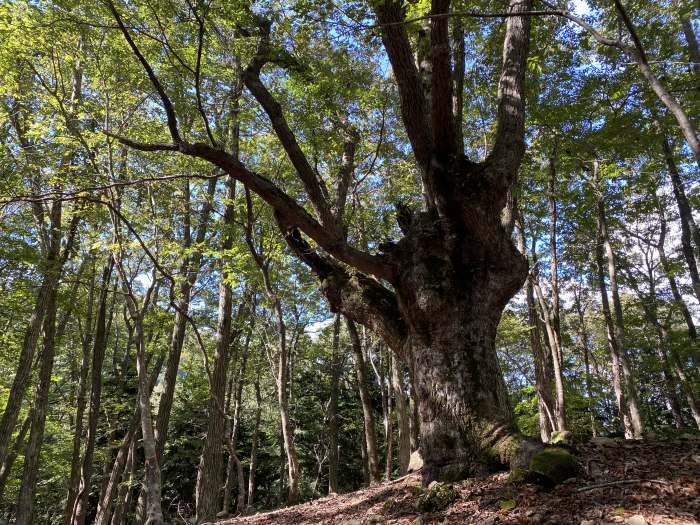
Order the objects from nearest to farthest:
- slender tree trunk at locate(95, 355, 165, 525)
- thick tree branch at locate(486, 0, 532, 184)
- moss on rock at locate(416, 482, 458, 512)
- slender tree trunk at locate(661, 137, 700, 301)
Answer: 1. moss on rock at locate(416, 482, 458, 512)
2. thick tree branch at locate(486, 0, 532, 184)
3. slender tree trunk at locate(95, 355, 165, 525)
4. slender tree trunk at locate(661, 137, 700, 301)

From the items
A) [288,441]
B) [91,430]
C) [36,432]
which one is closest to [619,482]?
[288,441]

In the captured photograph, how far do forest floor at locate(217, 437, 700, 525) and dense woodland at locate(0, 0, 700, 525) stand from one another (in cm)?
42

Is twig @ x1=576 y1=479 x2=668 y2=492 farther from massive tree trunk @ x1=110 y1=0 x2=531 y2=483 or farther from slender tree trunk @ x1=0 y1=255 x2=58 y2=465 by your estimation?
slender tree trunk @ x1=0 y1=255 x2=58 y2=465

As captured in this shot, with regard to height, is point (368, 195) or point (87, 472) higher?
point (368, 195)

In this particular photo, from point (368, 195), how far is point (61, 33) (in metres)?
7.99

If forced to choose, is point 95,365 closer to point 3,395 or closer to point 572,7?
point 3,395

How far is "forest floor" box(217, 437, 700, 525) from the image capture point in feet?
8.65

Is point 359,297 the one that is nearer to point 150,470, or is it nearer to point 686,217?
point 150,470

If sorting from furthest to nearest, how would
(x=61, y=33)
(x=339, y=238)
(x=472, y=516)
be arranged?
1. (x=61, y=33)
2. (x=339, y=238)
3. (x=472, y=516)

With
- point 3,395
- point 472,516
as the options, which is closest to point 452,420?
point 472,516

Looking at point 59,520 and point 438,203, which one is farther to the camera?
point 59,520

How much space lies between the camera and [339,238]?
4.84 metres

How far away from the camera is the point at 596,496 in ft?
9.75

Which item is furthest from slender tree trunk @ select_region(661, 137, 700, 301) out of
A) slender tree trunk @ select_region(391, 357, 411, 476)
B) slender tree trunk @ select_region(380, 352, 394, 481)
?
slender tree trunk @ select_region(380, 352, 394, 481)
